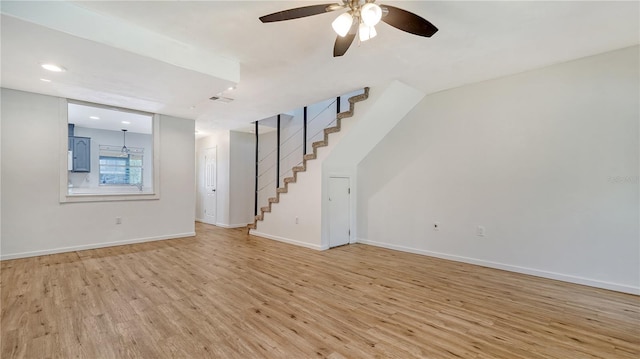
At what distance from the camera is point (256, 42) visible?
9.27 ft

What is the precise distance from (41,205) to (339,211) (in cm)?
472

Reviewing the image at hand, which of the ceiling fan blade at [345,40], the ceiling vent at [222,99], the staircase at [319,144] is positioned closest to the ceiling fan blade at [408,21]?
the ceiling fan blade at [345,40]

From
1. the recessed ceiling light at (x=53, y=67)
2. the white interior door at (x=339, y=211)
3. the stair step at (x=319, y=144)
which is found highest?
the recessed ceiling light at (x=53, y=67)

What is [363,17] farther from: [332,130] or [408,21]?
[332,130]

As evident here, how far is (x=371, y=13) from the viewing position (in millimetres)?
1830

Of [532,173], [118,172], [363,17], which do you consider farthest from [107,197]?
[532,173]

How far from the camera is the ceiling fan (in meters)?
1.86

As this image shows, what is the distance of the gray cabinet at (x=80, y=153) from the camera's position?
21.6ft

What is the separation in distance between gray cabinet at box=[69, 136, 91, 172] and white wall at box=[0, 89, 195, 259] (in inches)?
107

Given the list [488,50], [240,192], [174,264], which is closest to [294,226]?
[174,264]

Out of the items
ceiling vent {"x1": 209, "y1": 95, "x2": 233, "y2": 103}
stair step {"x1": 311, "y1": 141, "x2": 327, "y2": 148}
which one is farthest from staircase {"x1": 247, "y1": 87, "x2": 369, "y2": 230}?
ceiling vent {"x1": 209, "y1": 95, "x2": 233, "y2": 103}

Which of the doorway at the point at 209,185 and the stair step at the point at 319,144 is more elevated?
the stair step at the point at 319,144

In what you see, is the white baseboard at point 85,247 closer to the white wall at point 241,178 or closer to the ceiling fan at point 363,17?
the white wall at point 241,178

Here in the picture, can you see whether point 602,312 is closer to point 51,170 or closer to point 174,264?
point 174,264
